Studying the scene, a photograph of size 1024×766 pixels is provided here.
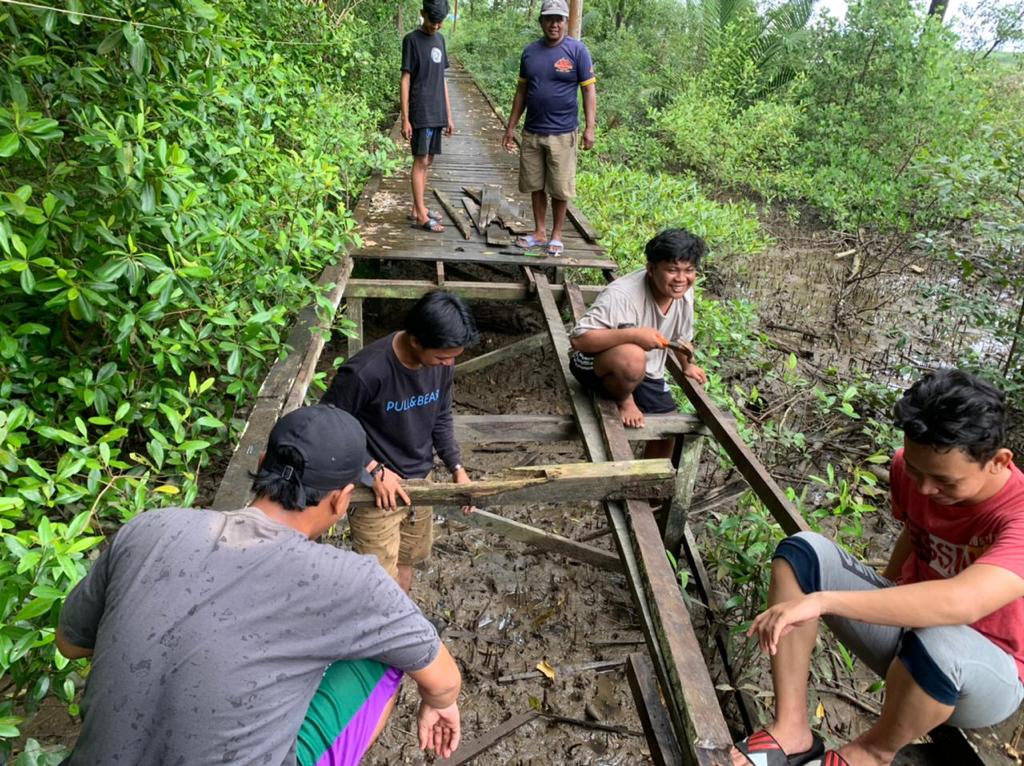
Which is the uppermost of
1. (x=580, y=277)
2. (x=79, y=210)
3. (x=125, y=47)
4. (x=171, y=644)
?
(x=125, y=47)

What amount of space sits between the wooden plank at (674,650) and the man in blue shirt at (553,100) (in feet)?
10.9

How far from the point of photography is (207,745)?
1.38m

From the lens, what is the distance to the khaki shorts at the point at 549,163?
5262 mm

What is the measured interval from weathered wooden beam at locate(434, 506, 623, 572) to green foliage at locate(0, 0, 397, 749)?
132cm

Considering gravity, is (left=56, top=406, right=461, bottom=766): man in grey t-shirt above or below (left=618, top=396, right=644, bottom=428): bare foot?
above

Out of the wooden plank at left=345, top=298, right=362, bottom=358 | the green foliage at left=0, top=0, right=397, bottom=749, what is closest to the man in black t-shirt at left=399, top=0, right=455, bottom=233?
the wooden plank at left=345, top=298, right=362, bottom=358

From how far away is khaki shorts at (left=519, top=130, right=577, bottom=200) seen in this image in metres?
5.26

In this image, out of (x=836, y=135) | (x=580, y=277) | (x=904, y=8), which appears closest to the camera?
(x=580, y=277)

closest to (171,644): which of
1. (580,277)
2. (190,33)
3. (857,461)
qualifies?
(190,33)

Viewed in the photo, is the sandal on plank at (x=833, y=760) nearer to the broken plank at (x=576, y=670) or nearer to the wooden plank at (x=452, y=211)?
the broken plank at (x=576, y=670)

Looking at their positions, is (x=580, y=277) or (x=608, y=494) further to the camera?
(x=580, y=277)

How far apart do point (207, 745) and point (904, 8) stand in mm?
12650

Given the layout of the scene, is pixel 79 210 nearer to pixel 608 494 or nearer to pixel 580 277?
pixel 608 494

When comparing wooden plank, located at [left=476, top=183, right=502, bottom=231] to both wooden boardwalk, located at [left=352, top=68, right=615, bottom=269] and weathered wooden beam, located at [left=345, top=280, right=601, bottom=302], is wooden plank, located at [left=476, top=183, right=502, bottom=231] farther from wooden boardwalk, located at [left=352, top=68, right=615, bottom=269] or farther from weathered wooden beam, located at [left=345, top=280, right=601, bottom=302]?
weathered wooden beam, located at [left=345, top=280, right=601, bottom=302]
